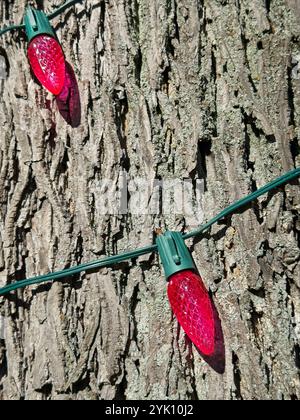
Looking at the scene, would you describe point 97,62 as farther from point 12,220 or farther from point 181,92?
point 12,220

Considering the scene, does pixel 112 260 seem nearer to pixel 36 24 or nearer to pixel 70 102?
pixel 70 102

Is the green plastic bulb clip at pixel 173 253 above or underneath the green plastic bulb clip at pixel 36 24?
underneath

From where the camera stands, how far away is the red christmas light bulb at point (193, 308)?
1.48m

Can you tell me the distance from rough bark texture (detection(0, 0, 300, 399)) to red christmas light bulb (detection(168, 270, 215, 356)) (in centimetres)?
10

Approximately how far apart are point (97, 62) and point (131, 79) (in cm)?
10

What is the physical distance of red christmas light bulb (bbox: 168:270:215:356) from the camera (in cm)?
148

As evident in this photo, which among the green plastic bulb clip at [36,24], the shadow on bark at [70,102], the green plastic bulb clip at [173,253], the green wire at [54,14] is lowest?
the green plastic bulb clip at [173,253]

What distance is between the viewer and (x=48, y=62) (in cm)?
163

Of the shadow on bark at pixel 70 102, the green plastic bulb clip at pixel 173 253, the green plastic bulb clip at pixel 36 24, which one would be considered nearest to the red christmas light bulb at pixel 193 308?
the green plastic bulb clip at pixel 173 253

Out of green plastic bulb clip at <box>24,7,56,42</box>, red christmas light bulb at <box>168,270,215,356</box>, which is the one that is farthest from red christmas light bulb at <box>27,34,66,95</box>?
red christmas light bulb at <box>168,270,215,356</box>

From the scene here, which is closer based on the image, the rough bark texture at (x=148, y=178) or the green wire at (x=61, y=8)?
the rough bark texture at (x=148, y=178)

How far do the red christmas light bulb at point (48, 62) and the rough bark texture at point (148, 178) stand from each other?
0.27ft

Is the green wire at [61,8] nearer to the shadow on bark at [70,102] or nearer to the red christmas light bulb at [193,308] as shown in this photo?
the shadow on bark at [70,102]
